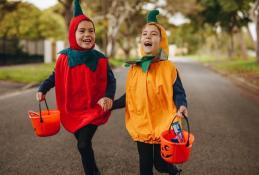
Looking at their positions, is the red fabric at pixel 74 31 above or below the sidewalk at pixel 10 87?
above

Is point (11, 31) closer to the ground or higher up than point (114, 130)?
higher up

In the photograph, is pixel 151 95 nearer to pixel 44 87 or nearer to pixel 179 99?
pixel 179 99

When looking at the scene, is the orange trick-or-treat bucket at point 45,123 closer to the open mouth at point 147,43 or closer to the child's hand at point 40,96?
the child's hand at point 40,96

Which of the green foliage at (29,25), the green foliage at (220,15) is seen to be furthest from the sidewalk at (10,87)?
the green foliage at (29,25)

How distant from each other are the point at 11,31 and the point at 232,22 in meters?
23.1

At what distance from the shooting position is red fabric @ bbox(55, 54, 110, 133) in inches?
162

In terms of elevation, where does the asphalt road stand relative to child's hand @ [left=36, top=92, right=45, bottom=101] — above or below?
below

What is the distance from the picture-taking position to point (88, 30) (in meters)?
4.16

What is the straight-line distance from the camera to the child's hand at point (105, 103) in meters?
4.02

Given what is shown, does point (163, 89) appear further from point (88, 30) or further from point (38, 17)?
point (38, 17)

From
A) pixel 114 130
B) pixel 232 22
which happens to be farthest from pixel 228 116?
pixel 232 22

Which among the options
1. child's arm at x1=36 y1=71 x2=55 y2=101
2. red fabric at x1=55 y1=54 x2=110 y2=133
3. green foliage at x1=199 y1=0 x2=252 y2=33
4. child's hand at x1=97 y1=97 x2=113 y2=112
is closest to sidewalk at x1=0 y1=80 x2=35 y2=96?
child's arm at x1=36 y1=71 x2=55 y2=101

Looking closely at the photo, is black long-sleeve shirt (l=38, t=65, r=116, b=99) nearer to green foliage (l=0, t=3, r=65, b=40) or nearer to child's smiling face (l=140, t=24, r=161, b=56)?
child's smiling face (l=140, t=24, r=161, b=56)

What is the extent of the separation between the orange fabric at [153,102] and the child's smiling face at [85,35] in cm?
60
